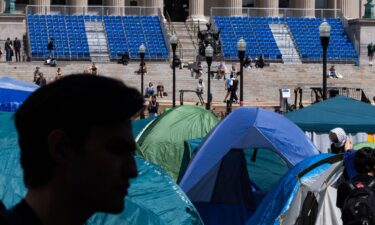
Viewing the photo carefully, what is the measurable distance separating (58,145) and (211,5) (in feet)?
245

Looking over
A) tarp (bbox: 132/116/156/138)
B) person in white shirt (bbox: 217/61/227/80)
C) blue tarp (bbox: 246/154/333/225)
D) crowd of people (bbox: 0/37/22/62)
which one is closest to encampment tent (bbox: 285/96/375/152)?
tarp (bbox: 132/116/156/138)

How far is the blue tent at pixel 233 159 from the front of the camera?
44.3ft

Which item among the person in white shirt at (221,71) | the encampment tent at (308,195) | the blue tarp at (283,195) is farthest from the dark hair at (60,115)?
the person in white shirt at (221,71)

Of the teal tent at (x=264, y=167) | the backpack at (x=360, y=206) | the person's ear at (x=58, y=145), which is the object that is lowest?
the teal tent at (x=264, y=167)

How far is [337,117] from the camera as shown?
1897 cm

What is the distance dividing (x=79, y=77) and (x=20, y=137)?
8.8 inches

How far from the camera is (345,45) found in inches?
2648

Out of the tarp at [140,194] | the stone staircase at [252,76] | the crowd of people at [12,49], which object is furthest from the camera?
the crowd of people at [12,49]

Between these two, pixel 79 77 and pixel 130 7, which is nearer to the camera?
pixel 79 77

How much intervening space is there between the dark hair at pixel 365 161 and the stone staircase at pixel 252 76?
4376 centimetres

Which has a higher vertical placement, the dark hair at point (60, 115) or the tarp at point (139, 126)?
the dark hair at point (60, 115)

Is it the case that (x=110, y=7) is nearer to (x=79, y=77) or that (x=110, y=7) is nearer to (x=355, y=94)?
(x=355, y=94)

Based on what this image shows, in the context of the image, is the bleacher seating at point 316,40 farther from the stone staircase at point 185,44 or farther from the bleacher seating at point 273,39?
the stone staircase at point 185,44

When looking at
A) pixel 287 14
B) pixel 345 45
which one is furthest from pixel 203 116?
pixel 287 14
